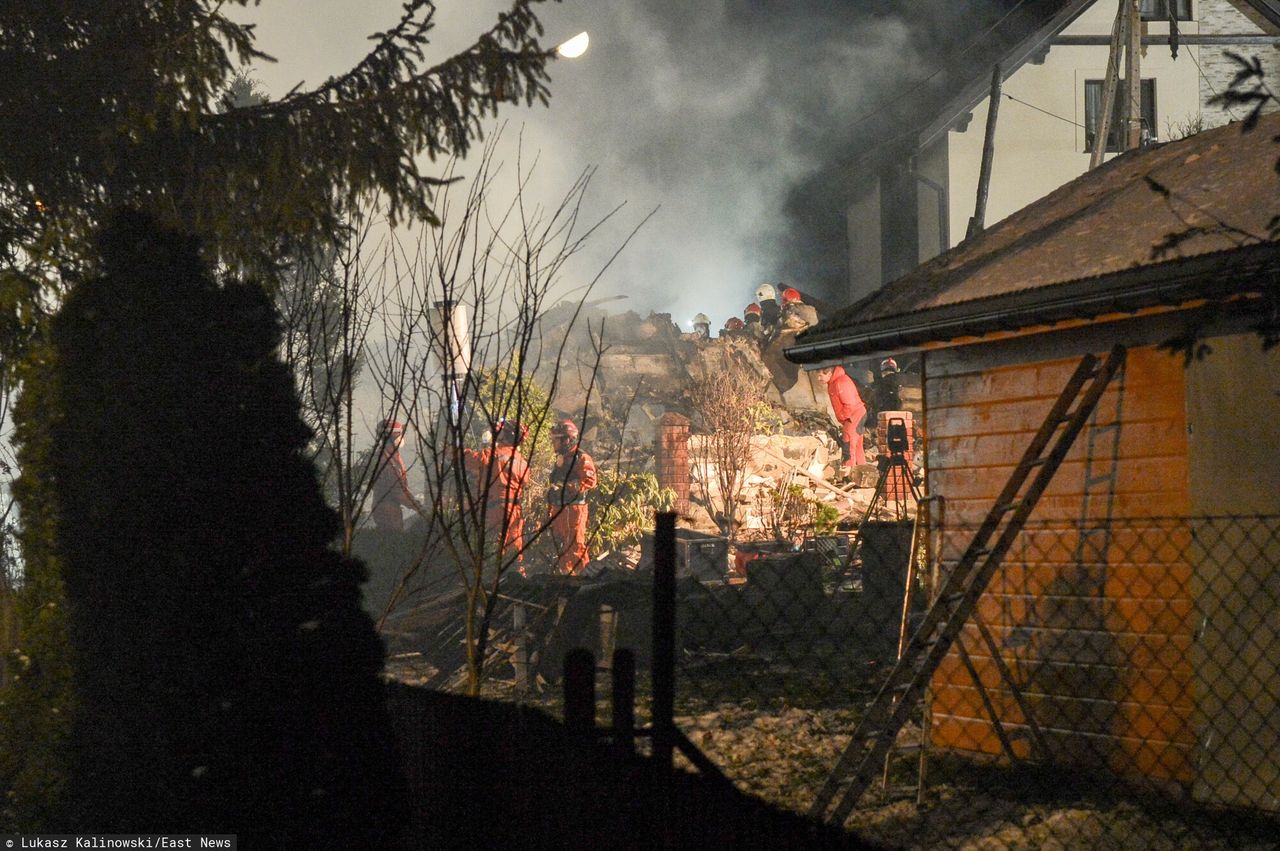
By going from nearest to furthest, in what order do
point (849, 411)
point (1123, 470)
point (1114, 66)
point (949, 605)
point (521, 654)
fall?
1. point (949, 605)
2. point (1123, 470)
3. point (521, 654)
4. point (1114, 66)
5. point (849, 411)

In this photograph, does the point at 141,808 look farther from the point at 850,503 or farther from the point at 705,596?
the point at 850,503

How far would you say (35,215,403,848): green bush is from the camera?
3240mm

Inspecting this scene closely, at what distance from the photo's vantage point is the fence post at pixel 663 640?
8.73ft

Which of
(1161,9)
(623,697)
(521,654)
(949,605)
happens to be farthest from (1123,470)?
(1161,9)

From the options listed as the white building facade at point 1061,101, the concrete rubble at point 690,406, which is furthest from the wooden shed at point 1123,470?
the white building facade at point 1061,101

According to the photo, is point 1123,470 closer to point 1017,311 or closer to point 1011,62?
point 1017,311

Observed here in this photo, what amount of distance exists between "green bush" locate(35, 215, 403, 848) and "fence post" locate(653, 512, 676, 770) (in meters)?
1.22

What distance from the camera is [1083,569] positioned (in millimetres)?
6121

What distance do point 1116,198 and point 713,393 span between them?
15741mm

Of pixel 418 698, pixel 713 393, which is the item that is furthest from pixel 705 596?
pixel 713 393

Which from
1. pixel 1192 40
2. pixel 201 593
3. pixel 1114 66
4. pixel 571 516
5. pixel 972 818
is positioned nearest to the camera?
pixel 201 593

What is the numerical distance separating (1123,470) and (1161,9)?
961 inches

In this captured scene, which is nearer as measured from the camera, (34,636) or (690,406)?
(34,636)

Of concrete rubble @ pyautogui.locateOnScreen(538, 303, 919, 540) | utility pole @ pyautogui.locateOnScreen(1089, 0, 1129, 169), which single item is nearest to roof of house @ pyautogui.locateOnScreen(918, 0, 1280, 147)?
concrete rubble @ pyautogui.locateOnScreen(538, 303, 919, 540)
